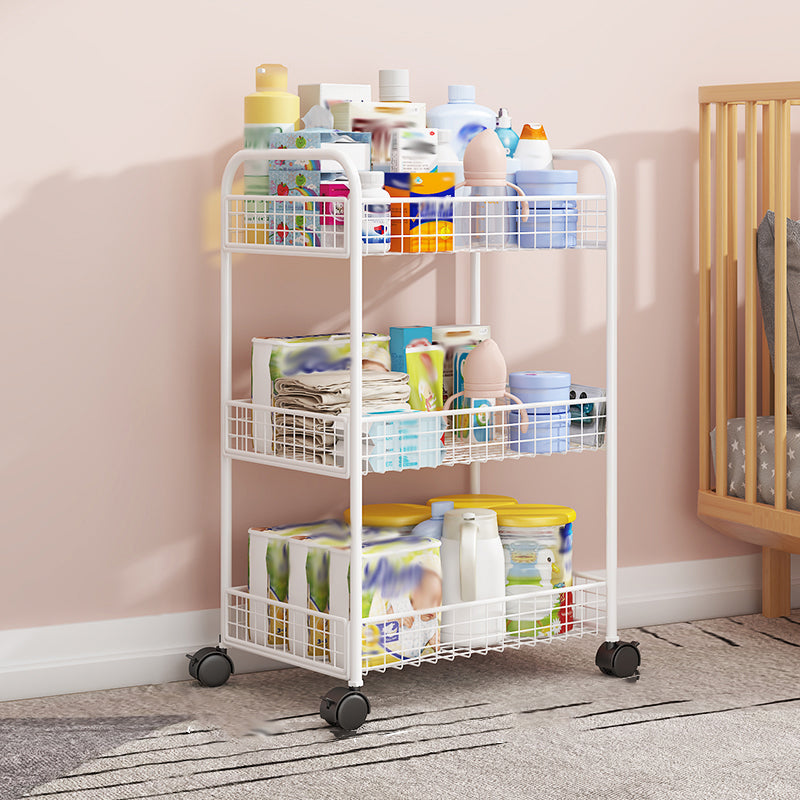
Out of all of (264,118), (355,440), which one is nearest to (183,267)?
(264,118)

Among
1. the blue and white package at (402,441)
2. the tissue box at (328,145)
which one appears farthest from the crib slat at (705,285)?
the tissue box at (328,145)

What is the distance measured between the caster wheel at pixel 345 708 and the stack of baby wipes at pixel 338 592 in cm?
6

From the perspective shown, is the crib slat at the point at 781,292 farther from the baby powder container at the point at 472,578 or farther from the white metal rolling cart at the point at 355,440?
the baby powder container at the point at 472,578

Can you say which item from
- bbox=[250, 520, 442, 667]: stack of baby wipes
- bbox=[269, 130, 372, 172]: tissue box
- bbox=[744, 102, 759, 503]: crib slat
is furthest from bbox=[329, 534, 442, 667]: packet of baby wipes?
bbox=[744, 102, 759, 503]: crib slat

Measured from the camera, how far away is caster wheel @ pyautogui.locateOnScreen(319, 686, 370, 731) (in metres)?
2.11

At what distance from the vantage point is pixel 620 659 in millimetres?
2400

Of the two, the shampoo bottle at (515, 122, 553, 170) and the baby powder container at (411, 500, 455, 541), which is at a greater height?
the shampoo bottle at (515, 122, 553, 170)

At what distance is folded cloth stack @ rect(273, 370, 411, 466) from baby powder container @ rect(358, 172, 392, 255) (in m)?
0.22

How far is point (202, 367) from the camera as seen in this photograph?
7.93ft

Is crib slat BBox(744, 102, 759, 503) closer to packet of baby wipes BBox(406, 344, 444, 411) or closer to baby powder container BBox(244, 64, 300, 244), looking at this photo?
packet of baby wipes BBox(406, 344, 444, 411)

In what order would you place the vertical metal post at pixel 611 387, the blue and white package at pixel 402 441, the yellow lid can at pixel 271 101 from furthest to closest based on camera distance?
the vertical metal post at pixel 611 387, the yellow lid can at pixel 271 101, the blue and white package at pixel 402 441

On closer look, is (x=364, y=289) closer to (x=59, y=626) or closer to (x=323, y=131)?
(x=323, y=131)

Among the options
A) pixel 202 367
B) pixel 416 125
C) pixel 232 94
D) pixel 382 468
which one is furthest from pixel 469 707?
pixel 232 94

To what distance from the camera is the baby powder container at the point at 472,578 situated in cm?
230
